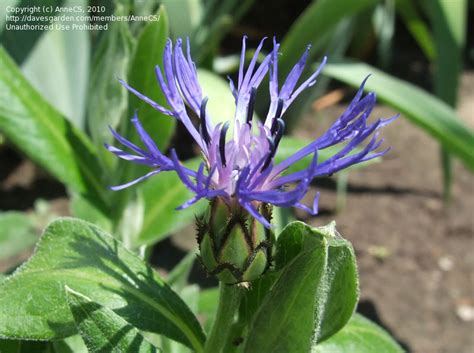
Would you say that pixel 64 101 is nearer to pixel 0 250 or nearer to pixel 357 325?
pixel 0 250

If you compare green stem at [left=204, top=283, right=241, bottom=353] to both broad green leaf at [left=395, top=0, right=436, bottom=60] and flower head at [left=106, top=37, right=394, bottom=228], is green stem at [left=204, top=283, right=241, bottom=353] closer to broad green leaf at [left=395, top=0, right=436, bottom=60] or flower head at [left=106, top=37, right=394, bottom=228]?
flower head at [left=106, top=37, right=394, bottom=228]

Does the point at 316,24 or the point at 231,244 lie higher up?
the point at 231,244

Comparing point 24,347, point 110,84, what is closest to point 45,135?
point 110,84

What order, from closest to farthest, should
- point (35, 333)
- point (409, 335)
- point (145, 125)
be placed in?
point (35, 333)
point (145, 125)
point (409, 335)

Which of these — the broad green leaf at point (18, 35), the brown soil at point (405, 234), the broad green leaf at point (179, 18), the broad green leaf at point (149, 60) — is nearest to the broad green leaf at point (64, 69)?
the broad green leaf at point (18, 35)

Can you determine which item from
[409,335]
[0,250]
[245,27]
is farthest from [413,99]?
[245,27]

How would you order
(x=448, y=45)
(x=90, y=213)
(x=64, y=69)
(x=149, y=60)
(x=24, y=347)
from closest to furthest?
1. (x=24, y=347)
2. (x=149, y=60)
3. (x=90, y=213)
4. (x=64, y=69)
5. (x=448, y=45)

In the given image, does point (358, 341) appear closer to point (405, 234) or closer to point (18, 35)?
point (18, 35)
